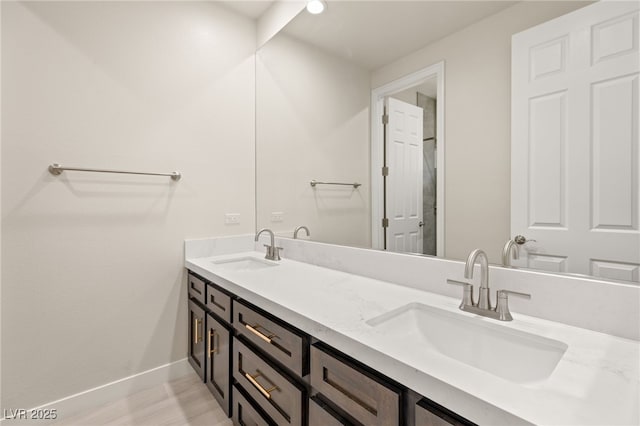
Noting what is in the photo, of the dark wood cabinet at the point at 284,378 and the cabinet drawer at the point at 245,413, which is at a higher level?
the dark wood cabinet at the point at 284,378

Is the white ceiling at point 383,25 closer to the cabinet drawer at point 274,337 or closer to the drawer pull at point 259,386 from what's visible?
the cabinet drawer at point 274,337

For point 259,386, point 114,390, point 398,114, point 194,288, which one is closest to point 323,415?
point 259,386

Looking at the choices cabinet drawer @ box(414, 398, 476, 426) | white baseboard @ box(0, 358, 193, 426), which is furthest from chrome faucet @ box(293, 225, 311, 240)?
cabinet drawer @ box(414, 398, 476, 426)

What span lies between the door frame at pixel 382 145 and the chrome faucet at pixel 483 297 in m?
0.25

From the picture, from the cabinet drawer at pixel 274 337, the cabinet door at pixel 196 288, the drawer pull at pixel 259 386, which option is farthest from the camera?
the cabinet door at pixel 196 288

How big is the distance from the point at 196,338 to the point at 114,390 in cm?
52

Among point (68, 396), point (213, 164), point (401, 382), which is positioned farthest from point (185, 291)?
point (401, 382)

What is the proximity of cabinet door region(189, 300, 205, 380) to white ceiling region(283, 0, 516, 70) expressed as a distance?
5.68 feet

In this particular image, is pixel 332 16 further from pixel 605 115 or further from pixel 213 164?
pixel 605 115

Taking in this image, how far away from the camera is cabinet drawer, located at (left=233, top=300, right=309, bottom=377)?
975 millimetres

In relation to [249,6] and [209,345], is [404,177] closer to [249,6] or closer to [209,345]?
[209,345]

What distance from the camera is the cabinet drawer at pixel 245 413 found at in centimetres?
120

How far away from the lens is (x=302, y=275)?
1562mm

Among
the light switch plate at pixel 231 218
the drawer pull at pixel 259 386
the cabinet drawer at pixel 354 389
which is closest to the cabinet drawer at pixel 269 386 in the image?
the drawer pull at pixel 259 386
